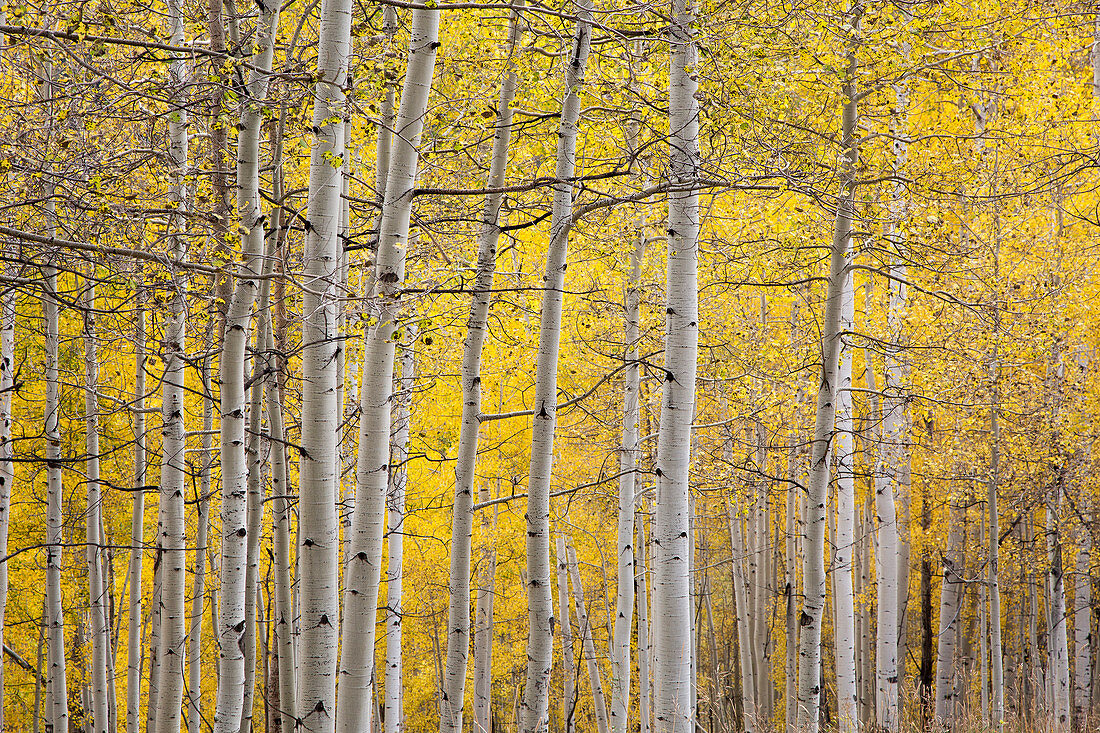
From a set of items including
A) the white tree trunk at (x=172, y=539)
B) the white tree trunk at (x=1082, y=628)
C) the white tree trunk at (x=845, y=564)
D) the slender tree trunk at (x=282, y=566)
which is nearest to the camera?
the white tree trunk at (x=172, y=539)

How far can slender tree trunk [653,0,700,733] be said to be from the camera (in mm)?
4715

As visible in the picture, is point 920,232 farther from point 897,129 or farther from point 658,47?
point 658,47

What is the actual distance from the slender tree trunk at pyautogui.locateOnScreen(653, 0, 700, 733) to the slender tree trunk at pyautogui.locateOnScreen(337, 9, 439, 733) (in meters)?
1.50

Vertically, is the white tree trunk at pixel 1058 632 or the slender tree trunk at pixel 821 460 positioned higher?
the slender tree trunk at pixel 821 460

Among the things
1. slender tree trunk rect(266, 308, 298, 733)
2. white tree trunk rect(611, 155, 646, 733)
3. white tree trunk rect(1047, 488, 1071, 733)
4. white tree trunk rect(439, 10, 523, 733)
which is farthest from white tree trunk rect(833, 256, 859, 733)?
slender tree trunk rect(266, 308, 298, 733)

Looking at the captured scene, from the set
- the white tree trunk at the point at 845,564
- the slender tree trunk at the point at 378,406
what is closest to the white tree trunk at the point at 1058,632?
the white tree trunk at the point at 845,564

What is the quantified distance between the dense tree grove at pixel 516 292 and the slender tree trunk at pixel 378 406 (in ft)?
0.07

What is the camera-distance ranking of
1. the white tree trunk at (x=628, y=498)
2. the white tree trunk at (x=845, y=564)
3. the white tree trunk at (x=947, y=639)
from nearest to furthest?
the white tree trunk at (x=845, y=564) < the white tree trunk at (x=628, y=498) < the white tree trunk at (x=947, y=639)

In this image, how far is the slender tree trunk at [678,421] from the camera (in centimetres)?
471

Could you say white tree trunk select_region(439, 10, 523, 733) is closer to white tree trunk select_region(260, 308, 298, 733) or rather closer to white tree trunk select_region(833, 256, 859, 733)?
white tree trunk select_region(260, 308, 298, 733)

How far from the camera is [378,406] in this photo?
393 centimetres

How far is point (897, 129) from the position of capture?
247 inches

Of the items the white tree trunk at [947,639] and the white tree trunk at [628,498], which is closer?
the white tree trunk at [628,498]

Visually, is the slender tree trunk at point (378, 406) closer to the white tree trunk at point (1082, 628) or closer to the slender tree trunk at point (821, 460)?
the slender tree trunk at point (821, 460)
